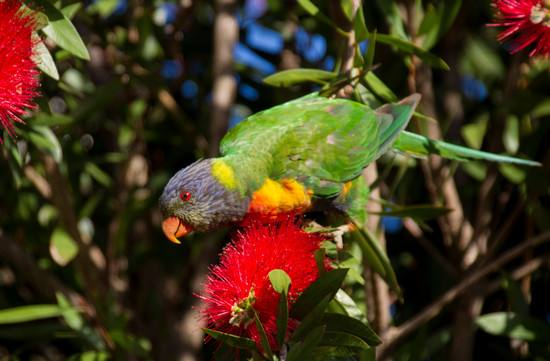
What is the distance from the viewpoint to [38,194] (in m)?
2.32

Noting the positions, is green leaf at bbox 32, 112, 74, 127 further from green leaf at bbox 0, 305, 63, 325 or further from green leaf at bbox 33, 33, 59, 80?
green leaf at bbox 0, 305, 63, 325

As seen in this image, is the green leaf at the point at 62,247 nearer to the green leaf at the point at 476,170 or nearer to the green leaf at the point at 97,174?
the green leaf at the point at 97,174

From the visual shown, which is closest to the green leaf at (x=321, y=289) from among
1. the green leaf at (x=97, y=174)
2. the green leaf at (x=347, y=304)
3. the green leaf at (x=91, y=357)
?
the green leaf at (x=347, y=304)

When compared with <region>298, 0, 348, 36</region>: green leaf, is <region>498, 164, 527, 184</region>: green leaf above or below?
below

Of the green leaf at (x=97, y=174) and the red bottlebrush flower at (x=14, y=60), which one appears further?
the green leaf at (x=97, y=174)

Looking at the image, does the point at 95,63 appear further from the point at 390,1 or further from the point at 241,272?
the point at 241,272

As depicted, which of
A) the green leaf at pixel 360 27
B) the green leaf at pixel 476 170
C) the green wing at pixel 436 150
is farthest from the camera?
the green leaf at pixel 476 170

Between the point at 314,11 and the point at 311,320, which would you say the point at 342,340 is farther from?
the point at 314,11

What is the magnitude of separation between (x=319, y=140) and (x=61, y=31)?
0.59m

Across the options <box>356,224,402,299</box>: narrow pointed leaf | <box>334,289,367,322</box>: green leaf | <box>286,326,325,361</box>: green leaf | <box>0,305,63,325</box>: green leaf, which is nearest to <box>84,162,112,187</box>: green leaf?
<box>0,305,63,325</box>: green leaf

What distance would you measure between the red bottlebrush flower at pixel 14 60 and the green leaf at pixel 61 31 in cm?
12

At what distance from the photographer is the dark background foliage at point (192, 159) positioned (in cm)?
197

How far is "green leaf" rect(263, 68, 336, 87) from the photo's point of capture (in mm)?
1675

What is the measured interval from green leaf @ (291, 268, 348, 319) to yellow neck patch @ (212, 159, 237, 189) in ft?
1.50
